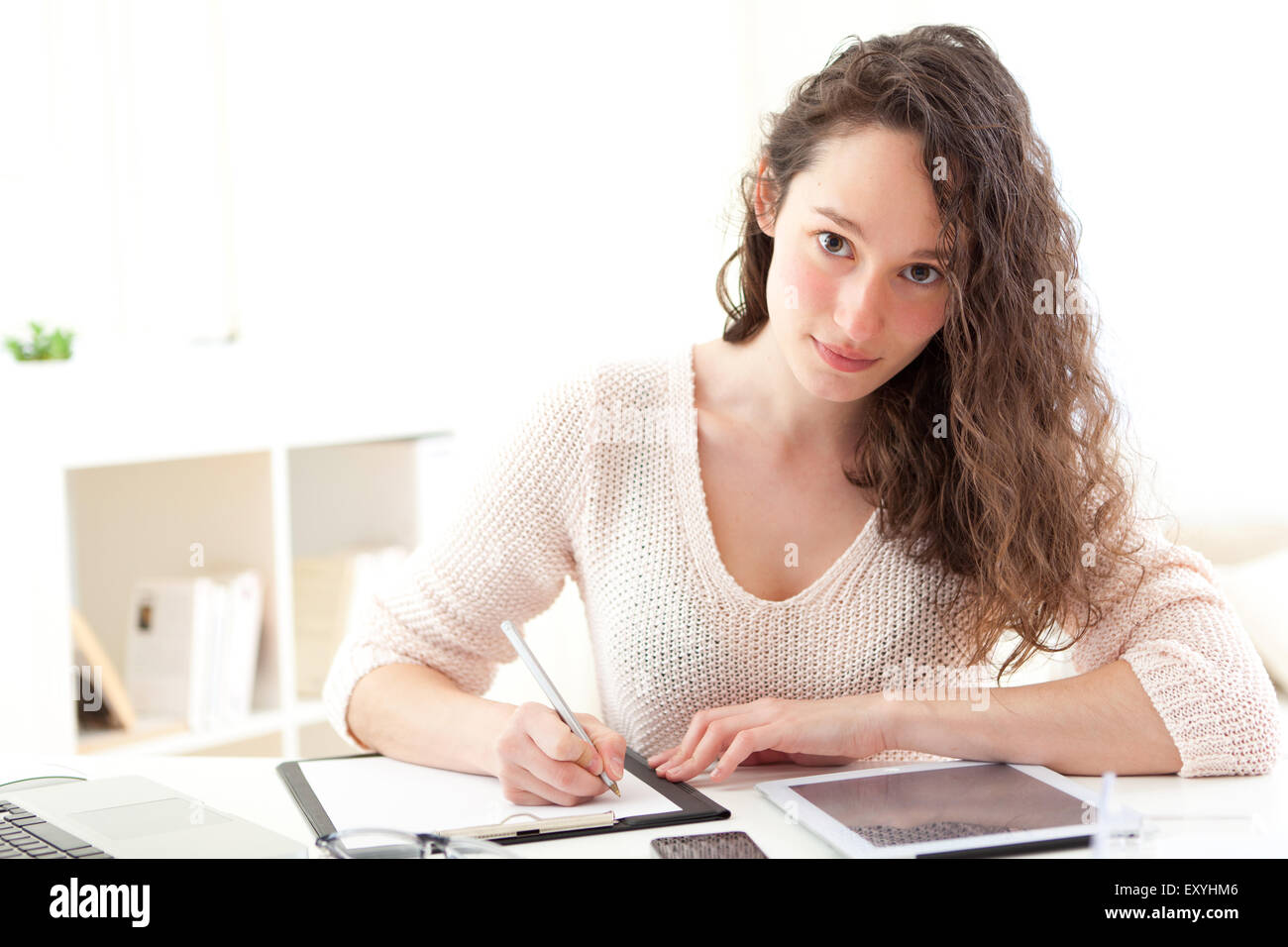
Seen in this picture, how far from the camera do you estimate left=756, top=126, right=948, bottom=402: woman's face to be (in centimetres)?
104

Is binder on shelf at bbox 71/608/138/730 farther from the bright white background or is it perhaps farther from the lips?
the lips

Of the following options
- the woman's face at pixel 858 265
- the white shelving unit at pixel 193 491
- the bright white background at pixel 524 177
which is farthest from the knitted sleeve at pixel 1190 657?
the white shelving unit at pixel 193 491

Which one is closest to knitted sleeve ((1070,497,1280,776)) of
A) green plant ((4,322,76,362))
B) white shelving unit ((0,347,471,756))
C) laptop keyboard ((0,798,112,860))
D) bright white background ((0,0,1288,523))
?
laptop keyboard ((0,798,112,860))

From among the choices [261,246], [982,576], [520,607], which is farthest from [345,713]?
[261,246]

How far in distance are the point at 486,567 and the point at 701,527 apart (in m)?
0.22

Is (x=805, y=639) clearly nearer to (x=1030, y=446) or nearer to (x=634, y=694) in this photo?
(x=634, y=694)

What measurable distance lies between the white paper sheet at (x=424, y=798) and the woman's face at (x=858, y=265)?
1.35ft

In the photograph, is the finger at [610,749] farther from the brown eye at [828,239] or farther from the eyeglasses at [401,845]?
the brown eye at [828,239]

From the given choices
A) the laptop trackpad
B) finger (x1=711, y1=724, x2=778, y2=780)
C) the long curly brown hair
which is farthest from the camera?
the long curly brown hair

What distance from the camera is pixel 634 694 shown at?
3.97ft

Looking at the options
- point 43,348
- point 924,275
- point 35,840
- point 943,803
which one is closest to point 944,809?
point 943,803

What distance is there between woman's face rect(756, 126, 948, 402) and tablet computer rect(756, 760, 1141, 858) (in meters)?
0.35

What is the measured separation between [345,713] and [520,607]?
0.21 m

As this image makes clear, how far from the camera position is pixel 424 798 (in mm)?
946
